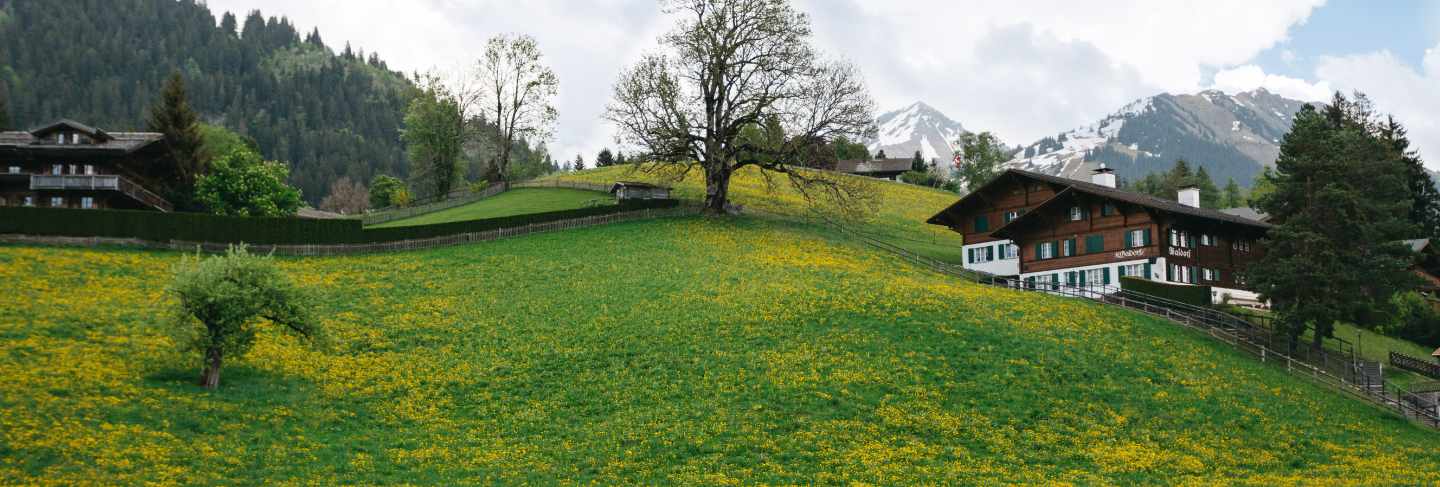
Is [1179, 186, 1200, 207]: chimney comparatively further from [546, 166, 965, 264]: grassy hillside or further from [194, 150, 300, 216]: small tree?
[194, 150, 300, 216]: small tree

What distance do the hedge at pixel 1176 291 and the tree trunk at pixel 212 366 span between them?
153 ft

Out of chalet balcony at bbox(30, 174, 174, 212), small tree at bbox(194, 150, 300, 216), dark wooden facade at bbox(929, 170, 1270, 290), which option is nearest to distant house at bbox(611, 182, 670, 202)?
dark wooden facade at bbox(929, 170, 1270, 290)

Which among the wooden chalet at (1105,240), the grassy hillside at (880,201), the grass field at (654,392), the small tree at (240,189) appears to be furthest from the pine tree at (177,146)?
the wooden chalet at (1105,240)

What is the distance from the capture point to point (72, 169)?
89.6 meters

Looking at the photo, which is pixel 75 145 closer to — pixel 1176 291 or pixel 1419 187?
pixel 1176 291

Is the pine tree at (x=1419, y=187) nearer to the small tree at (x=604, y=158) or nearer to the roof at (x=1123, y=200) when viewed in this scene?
the roof at (x=1123, y=200)

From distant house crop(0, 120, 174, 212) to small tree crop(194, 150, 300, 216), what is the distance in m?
3.61

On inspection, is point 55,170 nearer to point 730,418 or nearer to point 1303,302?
point 730,418

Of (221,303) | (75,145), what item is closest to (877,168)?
(75,145)

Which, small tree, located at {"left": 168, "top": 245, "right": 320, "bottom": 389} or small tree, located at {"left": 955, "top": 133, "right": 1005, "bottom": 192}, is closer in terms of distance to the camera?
small tree, located at {"left": 168, "top": 245, "right": 320, "bottom": 389}

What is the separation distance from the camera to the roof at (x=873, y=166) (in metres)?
155

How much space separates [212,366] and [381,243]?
1102 inches

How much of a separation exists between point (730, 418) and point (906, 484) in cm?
766

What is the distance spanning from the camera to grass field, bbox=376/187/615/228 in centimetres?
8554
